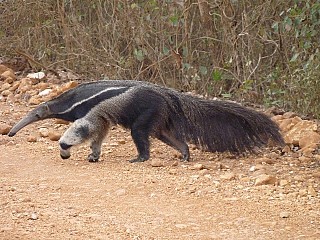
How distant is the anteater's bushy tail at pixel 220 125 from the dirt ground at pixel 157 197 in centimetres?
15

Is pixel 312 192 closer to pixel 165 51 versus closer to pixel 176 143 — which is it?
pixel 176 143

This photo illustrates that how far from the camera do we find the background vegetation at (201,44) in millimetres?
9144

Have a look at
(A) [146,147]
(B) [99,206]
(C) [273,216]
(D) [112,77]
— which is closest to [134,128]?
(A) [146,147]

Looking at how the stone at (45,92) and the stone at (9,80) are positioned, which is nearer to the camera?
the stone at (45,92)

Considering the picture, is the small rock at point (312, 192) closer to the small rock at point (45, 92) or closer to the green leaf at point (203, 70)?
the green leaf at point (203, 70)

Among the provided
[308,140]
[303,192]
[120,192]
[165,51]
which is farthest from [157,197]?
[165,51]

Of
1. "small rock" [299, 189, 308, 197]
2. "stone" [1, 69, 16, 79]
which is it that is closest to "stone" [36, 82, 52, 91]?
"stone" [1, 69, 16, 79]

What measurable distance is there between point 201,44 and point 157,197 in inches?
191

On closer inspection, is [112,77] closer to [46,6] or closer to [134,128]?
[46,6]

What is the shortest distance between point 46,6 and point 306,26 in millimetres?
5038

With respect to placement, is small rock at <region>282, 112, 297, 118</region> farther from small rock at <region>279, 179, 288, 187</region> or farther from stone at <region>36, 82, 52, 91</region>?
stone at <region>36, 82, 52, 91</region>

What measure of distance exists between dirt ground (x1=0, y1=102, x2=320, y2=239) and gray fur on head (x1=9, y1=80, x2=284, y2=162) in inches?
7.1

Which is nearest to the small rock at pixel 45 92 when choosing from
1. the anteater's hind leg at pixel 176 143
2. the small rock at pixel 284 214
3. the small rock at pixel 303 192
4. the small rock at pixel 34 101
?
the small rock at pixel 34 101

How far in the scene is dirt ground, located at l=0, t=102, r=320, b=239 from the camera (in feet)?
17.5
